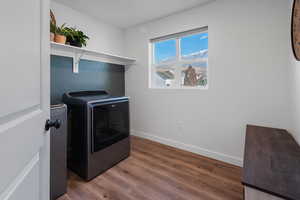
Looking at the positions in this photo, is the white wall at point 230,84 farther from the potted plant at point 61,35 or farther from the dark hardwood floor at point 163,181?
the potted plant at point 61,35

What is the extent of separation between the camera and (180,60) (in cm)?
258

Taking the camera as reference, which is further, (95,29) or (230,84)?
(95,29)

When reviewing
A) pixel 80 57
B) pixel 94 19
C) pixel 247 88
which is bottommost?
pixel 247 88

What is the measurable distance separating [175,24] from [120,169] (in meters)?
2.45

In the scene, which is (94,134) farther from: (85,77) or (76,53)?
(76,53)

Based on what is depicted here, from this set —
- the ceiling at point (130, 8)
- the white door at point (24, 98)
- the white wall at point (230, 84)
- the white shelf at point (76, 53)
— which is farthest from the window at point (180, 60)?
the white door at point (24, 98)

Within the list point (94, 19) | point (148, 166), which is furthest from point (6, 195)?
point (94, 19)

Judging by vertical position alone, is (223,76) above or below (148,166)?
above

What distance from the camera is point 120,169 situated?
6.20 feet

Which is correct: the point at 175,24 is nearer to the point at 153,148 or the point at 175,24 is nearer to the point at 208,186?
the point at 153,148

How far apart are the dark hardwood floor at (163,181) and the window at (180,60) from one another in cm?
123

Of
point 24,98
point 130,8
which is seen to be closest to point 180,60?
point 130,8

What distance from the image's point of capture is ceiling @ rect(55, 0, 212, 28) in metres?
2.15

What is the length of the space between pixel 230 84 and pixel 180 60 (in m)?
0.95
